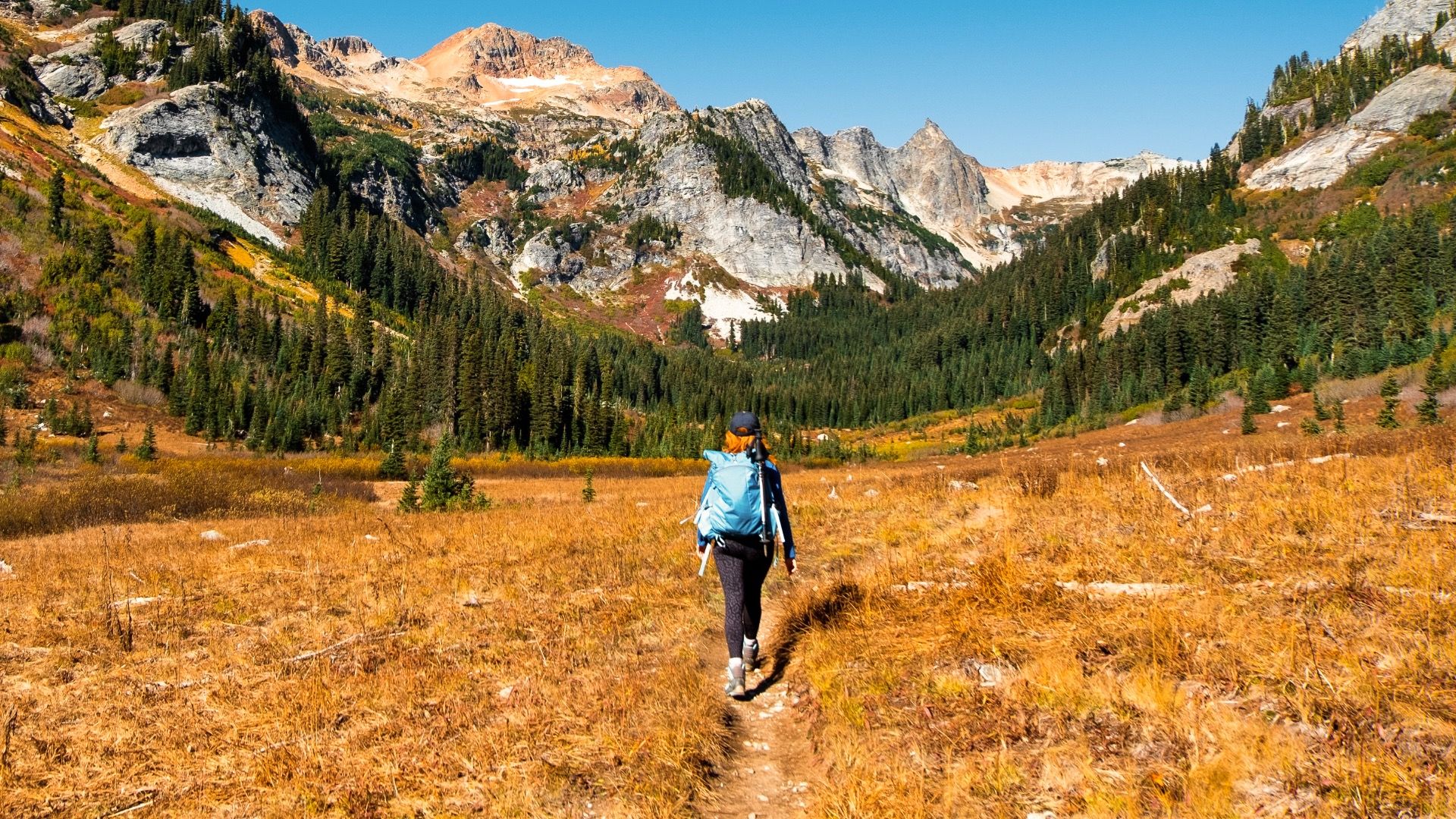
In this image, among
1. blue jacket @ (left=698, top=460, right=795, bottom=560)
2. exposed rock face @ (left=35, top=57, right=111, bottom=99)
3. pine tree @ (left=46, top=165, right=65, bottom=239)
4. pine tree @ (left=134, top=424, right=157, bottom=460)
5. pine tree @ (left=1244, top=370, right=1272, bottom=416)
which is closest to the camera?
blue jacket @ (left=698, top=460, right=795, bottom=560)

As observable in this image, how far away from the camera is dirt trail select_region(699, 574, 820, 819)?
5457 millimetres

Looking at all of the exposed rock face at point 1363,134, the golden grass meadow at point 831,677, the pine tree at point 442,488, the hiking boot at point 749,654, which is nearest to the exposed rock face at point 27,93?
the pine tree at point 442,488

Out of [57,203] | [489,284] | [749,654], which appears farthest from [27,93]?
[749,654]

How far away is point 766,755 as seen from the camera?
20.9ft

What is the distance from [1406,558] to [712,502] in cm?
764

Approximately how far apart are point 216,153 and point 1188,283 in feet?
650

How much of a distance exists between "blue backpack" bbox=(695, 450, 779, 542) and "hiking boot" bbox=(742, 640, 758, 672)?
1295 mm

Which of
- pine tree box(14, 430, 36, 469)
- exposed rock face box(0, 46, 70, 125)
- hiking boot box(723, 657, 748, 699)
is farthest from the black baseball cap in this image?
exposed rock face box(0, 46, 70, 125)

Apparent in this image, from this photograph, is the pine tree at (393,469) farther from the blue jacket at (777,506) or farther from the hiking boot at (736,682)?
the hiking boot at (736,682)

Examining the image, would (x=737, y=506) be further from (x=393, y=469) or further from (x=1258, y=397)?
(x=1258, y=397)

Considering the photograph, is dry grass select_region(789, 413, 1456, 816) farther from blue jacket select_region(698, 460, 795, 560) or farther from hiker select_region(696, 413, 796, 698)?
blue jacket select_region(698, 460, 795, 560)

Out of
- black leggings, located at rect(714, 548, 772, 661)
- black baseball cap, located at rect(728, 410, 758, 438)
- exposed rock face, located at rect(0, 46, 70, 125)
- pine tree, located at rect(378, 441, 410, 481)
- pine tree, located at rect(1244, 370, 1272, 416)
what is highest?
exposed rock face, located at rect(0, 46, 70, 125)

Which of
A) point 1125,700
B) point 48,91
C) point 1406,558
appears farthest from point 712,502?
point 48,91

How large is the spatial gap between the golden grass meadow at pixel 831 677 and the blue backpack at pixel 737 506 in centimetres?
168
